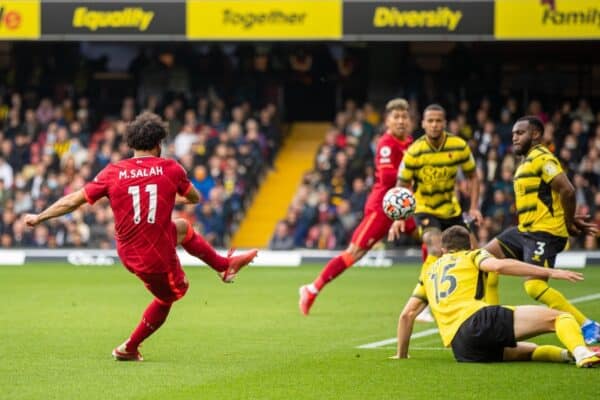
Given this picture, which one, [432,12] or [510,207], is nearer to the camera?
[510,207]

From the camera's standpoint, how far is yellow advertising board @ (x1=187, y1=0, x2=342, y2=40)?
28062 millimetres

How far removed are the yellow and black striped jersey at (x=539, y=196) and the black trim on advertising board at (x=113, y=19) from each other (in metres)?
17.0

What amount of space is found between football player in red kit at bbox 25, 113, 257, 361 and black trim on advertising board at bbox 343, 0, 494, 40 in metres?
17.2

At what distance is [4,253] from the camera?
1030 inches

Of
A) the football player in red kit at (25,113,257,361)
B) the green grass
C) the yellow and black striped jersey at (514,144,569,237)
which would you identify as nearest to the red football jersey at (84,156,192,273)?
the football player in red kit at (25,113,257,361)

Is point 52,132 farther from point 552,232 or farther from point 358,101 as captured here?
point 552,232

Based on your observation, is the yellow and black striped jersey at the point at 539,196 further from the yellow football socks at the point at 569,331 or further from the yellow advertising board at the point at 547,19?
the yellow advertising board at the point at 547,19

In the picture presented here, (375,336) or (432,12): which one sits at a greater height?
(432,12)

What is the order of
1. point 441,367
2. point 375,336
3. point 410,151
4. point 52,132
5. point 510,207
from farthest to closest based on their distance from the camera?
point 52,132 < point 510,207 < point 410,151 < point 375,336 < point 441,367

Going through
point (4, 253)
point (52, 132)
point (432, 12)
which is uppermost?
point (432, 12)

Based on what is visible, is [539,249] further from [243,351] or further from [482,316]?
[243,351]

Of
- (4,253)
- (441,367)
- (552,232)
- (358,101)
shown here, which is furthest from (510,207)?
(441,367)

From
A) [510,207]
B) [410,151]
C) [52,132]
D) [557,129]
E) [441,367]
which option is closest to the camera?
[441,367]

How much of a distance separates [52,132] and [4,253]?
4321 mm
